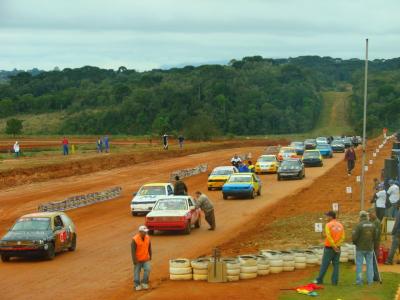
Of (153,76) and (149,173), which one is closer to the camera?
(149,173)

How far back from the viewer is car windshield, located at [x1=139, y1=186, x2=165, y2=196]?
3310 cm

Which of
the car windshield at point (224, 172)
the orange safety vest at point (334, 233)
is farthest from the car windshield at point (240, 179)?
the orange safety vest at point (334, 233)

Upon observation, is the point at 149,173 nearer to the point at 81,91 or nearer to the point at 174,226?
the point at 174,226

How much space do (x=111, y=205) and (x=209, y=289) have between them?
2105 centimetres

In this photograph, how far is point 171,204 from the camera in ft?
89.6

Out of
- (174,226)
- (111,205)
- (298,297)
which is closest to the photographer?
(298,297)

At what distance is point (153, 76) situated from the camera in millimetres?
157000

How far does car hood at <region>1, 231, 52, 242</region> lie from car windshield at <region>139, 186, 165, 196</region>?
1161 cm

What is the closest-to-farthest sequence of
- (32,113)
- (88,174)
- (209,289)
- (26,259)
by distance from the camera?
(209,289), (26,259), (88,174), (32,113)

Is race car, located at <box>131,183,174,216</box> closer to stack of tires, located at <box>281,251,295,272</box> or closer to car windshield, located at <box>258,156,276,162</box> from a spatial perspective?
stack of tires, located at <box>281,251,295,272</box>

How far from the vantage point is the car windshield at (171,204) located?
1070 inches

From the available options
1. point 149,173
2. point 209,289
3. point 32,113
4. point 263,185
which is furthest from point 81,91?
point 209,289

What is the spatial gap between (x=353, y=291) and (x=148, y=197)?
17459 mm

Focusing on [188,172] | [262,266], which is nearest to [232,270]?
[262,266]
